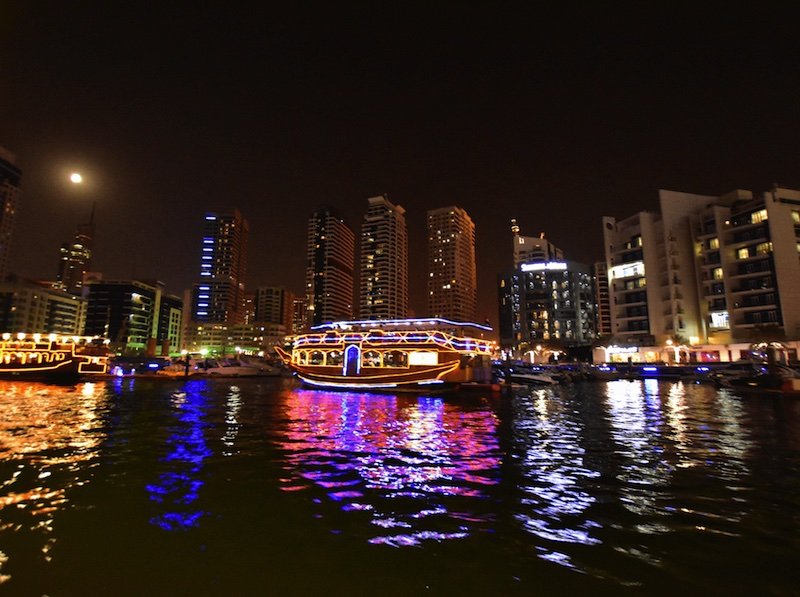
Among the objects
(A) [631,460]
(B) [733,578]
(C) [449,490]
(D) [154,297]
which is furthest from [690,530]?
(D) [154,297]

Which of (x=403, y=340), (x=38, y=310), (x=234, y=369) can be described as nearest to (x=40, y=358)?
(x=234, y=369)

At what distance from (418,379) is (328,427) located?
20.6 metres

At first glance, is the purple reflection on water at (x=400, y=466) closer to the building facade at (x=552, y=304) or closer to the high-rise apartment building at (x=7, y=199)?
the building facade at (x=552, y=304)

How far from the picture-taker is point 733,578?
20.5ft

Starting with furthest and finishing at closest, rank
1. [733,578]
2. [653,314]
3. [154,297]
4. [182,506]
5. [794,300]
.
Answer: [154,297], [653,314], [794,300], [182,506], [733,578]

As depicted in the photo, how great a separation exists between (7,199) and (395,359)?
229347 mm

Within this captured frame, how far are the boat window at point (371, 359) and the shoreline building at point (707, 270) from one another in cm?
6577

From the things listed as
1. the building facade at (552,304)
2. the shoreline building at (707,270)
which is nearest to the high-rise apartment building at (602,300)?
the building facade at (552,304)

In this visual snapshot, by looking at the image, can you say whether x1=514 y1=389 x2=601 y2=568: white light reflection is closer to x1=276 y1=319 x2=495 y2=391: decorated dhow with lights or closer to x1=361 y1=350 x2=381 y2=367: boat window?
x1=276 y1=319 x2=495 y2=391: decorated dhow with lights

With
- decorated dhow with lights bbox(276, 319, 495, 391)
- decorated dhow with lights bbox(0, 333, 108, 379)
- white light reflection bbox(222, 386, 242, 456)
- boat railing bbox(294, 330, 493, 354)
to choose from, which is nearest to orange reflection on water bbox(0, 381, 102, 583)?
white light reflection bbox(222, 386, 242, 456)

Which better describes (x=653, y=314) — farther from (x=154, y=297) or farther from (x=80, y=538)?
(x=154, y=297)

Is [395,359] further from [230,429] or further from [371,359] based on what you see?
[230,429]

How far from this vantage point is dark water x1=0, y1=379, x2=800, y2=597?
20.3ft

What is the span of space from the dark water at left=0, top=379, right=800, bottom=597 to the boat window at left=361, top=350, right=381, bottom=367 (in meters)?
24.2
